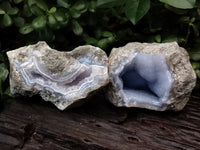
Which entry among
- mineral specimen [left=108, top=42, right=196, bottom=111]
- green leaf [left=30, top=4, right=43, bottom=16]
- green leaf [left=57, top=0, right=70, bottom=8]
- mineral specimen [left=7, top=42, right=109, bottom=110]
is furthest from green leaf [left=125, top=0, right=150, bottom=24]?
green leaf [left=30, top=4, right=43, bottom=16]

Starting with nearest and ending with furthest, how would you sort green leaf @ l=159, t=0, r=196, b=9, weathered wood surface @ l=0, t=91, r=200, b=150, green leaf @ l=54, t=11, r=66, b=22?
weathered wood surface @ l=0, t=91, r=200, b=150, green leaf @ l=159, t=0, r=196, b=9, green leaf @ l=54, t=11, r=66, b=22

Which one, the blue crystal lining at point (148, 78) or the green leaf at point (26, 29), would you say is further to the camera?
the green leaf at point (26, 29)

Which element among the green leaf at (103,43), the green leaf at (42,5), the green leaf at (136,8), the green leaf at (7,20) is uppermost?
the green leaf at (136,8)

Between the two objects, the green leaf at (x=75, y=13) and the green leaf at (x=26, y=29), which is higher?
the green leaf at (x=75, y=13)

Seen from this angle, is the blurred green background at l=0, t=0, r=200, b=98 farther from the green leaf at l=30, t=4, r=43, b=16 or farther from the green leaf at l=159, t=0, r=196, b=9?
the green leaf at l=159, t=0, r=196, b=9

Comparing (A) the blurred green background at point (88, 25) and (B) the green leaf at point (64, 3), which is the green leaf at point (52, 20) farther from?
(B) the green leaf at point (64, 3)

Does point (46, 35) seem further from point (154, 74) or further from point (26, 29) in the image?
point (154, 74)

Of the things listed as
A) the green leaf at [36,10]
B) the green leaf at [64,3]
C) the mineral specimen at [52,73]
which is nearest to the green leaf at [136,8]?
the mineral specimen at [52,73]
